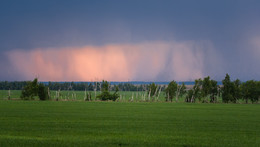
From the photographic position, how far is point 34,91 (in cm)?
6994

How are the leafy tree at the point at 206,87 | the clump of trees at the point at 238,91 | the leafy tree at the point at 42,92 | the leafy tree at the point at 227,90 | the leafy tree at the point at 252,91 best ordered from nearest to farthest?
the leafy tree at the point at 252,91, the clump of trees at the point at 238,91, the leafy tree at the point at 227,90, the leafy tree at the point at 42,92, the leafy tree at the point at 206,87

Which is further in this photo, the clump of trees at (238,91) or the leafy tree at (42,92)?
the leafy tree at (42,92)

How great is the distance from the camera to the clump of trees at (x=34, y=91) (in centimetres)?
6938

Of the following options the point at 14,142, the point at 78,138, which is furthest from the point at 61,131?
the point at 14,142

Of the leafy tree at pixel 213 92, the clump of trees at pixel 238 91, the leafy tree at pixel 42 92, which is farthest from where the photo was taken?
the leafy tree at pixel 213 92

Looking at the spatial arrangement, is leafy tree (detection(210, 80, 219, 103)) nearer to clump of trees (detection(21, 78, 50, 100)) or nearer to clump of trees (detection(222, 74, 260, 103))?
clump of trees (detection(222, 74, 260, 103))

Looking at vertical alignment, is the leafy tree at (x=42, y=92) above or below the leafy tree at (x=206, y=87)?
below

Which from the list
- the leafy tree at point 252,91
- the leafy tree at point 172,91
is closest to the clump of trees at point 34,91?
the leafy tree at point 172,91

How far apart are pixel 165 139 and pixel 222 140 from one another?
294 cm

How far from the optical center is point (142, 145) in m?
13.2

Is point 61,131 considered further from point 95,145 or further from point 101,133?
point 95,145

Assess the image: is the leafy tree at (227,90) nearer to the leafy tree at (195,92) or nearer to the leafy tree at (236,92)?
the leafy tree at (236,92)

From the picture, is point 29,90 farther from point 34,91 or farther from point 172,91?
point 172,91

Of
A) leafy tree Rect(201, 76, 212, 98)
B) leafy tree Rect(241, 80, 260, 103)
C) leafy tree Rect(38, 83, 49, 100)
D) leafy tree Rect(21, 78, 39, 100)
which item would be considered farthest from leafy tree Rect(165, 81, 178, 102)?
leafy tree Rect(21, 78, 39, 100)
